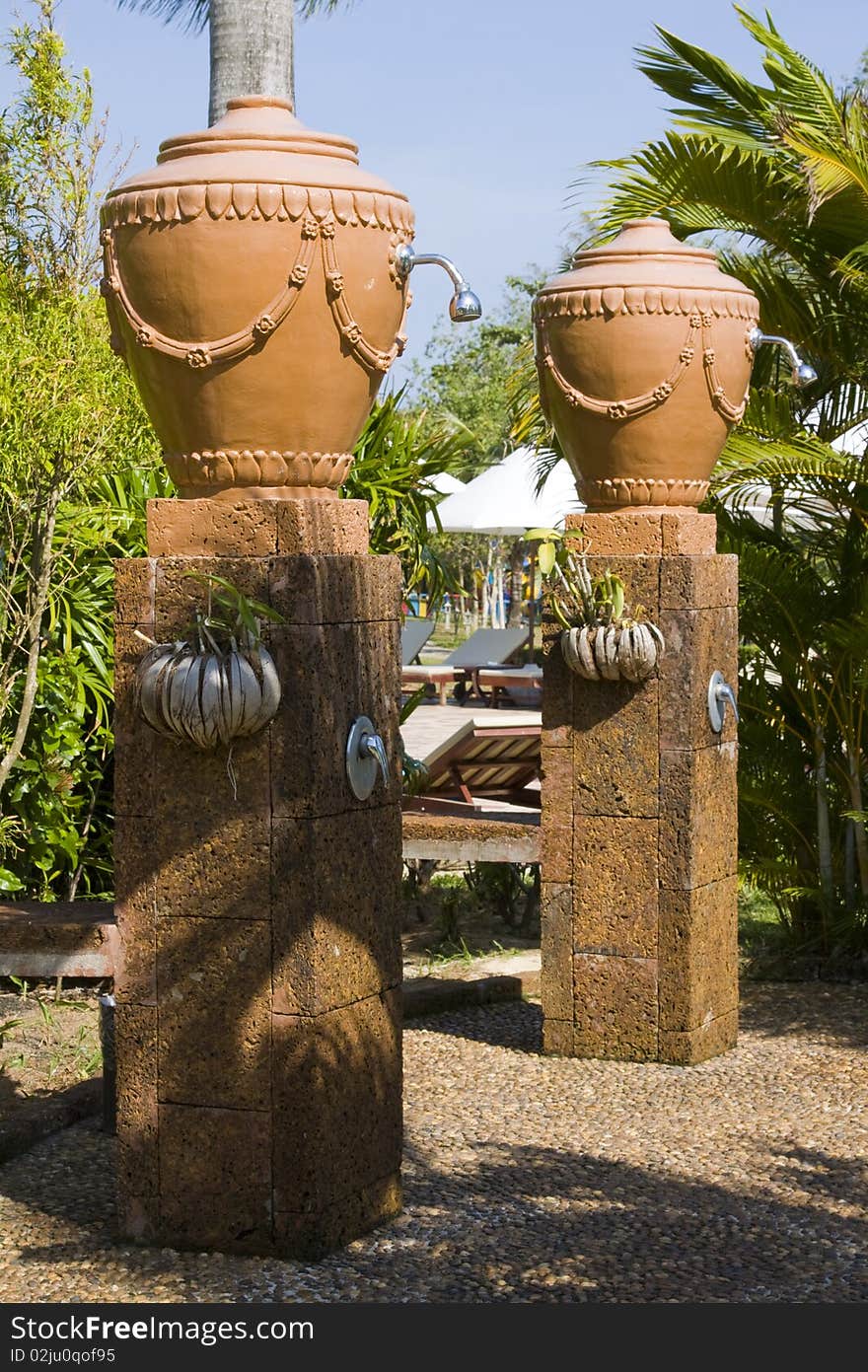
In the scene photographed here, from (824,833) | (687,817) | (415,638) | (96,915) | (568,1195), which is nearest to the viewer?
(568,1195)

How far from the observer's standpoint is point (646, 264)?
5391 millimetres

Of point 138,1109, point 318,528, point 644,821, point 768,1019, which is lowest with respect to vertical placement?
point 768,1019

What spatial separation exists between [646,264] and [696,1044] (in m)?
2.45

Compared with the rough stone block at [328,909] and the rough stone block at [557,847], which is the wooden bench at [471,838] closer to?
the rough stone block at [557,847]

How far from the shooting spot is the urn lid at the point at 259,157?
3660 mm

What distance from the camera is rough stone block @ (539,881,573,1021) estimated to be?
560cm

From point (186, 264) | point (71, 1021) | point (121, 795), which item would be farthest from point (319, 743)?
point (71, 1021)

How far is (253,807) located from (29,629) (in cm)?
303

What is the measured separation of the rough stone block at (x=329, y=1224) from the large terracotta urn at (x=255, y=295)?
61.8 inches

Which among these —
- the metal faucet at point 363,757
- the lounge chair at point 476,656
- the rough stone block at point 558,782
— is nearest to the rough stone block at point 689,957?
the rough stone block at point 558,782

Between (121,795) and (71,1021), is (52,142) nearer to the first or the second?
(71,1021)

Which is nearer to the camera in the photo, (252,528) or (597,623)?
(252,528)

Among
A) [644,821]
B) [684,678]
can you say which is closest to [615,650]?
[684,678]

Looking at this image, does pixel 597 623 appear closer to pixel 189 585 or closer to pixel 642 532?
pixel 642 532
